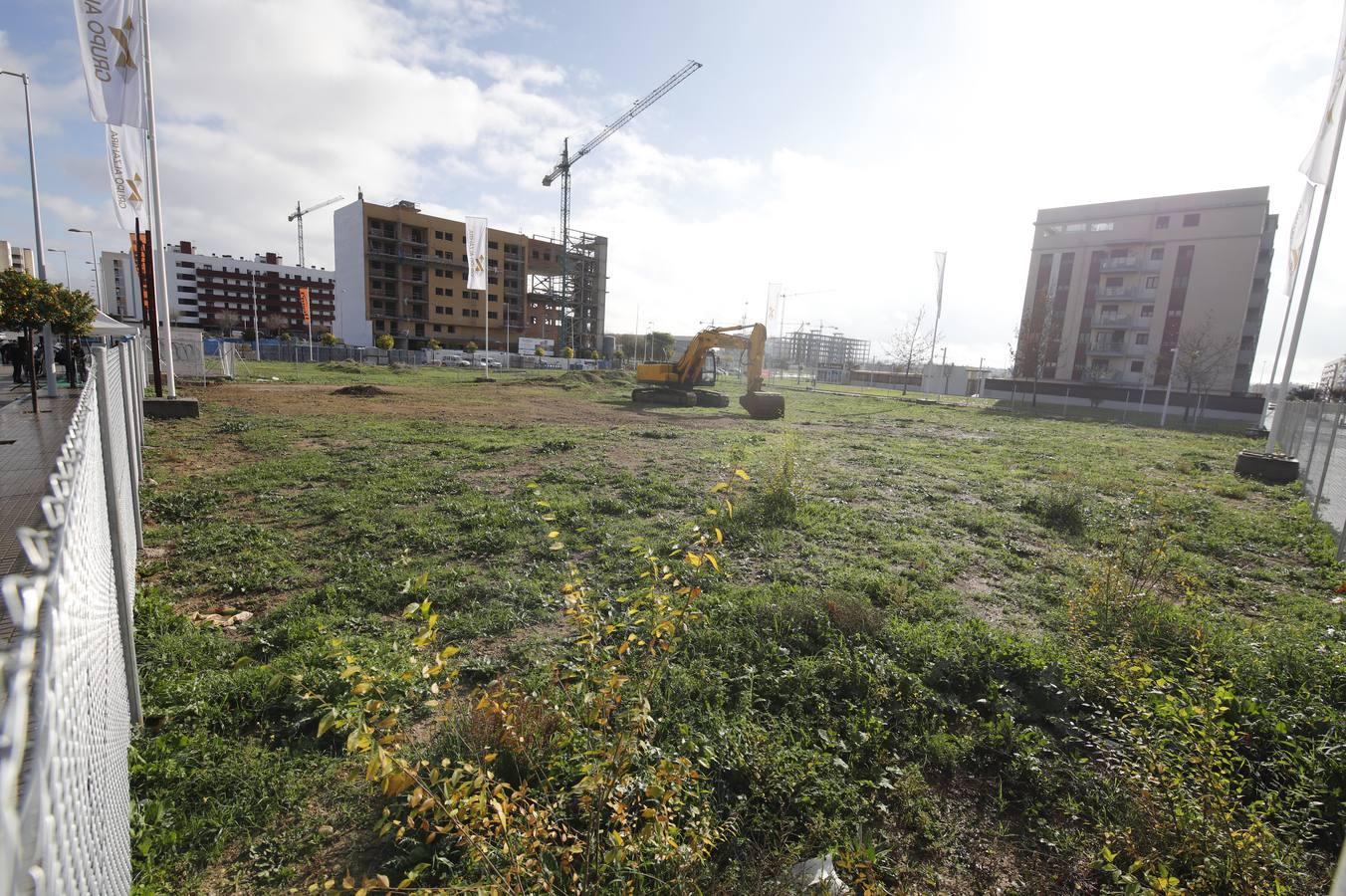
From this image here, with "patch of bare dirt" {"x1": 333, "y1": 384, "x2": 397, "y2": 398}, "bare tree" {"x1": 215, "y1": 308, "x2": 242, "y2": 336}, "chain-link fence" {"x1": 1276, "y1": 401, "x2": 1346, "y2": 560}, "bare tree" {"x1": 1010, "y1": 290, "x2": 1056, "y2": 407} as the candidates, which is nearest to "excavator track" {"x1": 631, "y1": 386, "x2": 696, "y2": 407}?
"patch of bare dirt" {"x1": 333, "y1": 384, "x2": 397, "y2": 398}

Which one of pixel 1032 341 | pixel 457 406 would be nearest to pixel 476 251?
pixel 457 406

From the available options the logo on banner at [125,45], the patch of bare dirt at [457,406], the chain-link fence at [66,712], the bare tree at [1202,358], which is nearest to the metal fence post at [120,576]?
the chain-link fence at [66,712]

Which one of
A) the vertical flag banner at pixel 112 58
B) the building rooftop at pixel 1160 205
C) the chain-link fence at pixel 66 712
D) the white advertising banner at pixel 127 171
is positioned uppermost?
the building rooftop at pixel 1160 205

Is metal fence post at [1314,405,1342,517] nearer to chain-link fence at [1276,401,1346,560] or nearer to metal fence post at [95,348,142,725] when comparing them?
chain-link fence at [1276,401,1346,560]

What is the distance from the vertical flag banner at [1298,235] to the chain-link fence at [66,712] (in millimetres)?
Answer: 24693

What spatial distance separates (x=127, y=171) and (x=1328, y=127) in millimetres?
28822

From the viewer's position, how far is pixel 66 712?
1.30m

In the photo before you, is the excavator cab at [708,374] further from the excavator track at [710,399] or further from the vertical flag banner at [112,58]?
the vertical flag banner at [112,58]

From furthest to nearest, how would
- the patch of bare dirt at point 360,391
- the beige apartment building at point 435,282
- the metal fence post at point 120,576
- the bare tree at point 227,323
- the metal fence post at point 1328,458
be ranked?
the bare tree at point 227,323, the beige apartment building at point 435,282, the patch of bare dirt at point 360,391, the metal fence post at point 1328,458, the metal fence post at point 120,576

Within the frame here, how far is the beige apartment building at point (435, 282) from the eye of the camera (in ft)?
225

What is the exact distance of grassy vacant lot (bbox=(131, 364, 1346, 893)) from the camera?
2.85 m

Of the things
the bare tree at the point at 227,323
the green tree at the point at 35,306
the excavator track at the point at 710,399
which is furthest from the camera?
the bare tree at the point at 227,323

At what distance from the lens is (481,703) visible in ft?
8.41

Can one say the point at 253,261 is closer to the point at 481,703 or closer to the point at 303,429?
the point at 303,429
